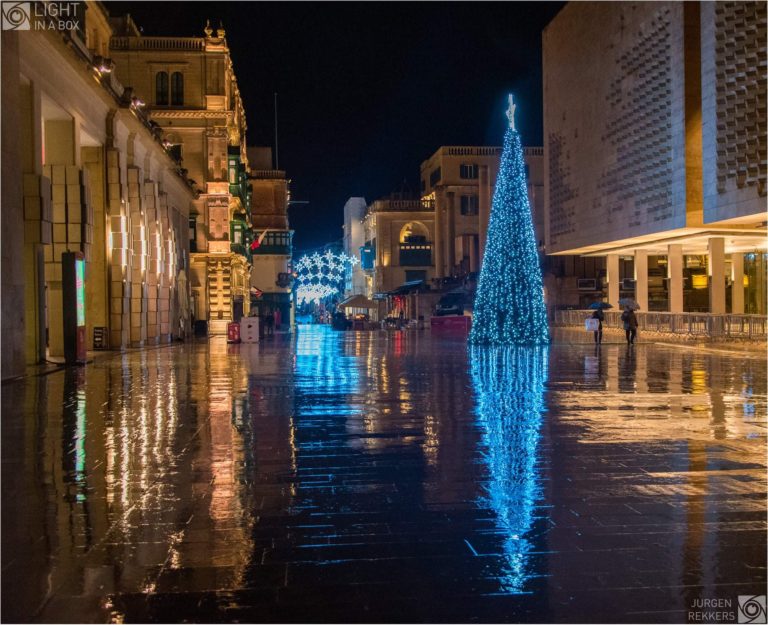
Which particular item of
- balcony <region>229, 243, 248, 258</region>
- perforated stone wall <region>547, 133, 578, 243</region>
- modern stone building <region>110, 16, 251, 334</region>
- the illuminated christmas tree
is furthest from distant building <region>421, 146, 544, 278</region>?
the illuminated christmas tree

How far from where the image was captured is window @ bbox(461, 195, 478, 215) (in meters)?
85.7

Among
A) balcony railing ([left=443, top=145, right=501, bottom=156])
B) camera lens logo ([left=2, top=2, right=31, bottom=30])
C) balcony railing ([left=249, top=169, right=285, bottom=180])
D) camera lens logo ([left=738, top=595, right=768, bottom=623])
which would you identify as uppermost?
balcony railing ([left=443, top=145, right=501, bottom=156])

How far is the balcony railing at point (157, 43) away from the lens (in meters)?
51.5

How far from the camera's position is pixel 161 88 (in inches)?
2064

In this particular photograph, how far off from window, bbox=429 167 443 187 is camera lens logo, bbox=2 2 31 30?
69766 millimetres

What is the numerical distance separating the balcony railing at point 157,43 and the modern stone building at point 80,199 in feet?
32.1

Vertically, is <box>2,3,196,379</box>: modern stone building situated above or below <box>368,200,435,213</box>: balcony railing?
below

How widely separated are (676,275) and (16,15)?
38.9 metres

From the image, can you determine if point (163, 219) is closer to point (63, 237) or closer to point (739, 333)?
point (63, 237)

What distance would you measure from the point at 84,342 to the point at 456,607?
2029 centimetres

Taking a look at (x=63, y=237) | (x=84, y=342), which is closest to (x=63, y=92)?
(x=63, y=237)

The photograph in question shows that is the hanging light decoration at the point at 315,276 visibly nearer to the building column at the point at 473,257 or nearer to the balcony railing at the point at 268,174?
the balcony railing at the point at 268,174

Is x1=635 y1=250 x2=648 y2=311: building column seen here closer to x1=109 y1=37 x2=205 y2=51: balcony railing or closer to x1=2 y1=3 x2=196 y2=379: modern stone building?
x1=2 y1=3 x2=196 y2=379: modern stone building

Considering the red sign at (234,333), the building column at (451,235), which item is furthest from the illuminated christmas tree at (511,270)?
the building column at (451,235)
